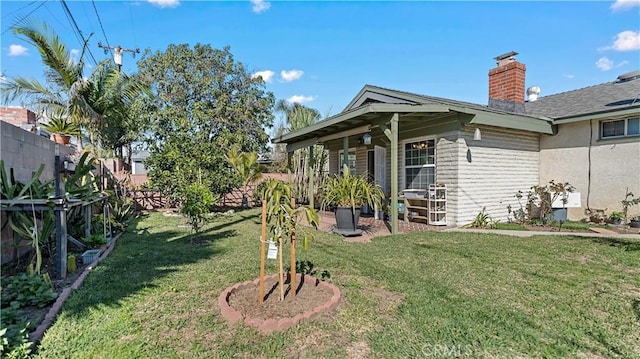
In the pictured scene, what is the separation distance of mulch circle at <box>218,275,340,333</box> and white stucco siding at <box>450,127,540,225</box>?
5.64 m

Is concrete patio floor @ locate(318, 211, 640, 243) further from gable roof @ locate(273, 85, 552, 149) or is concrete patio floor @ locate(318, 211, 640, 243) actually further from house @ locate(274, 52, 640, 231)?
gable roof @ locate(273, 85, 552, 149)

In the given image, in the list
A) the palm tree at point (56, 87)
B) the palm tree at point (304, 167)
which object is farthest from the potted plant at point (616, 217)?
the palm tree at point (56, 87)

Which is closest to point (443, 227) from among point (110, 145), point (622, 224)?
point (622, 224)

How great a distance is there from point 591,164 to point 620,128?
1.05 m

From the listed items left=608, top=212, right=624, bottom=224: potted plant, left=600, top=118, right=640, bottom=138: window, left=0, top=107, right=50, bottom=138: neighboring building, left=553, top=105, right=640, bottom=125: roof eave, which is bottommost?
left=608, top=212, right=624, bottom=224: potted plant

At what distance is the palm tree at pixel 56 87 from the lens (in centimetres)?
809

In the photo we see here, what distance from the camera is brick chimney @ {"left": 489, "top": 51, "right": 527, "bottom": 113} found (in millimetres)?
9812

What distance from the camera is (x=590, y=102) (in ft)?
30.4

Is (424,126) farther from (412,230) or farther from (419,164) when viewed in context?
(412,230)

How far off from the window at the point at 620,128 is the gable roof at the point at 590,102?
421 mm

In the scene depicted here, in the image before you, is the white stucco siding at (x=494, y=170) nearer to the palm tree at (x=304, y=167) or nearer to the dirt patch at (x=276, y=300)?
the dirt patch at (x=276, y=300)

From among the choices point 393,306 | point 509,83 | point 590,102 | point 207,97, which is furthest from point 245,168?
point 590,102

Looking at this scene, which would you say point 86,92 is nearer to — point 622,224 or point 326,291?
point 326,291

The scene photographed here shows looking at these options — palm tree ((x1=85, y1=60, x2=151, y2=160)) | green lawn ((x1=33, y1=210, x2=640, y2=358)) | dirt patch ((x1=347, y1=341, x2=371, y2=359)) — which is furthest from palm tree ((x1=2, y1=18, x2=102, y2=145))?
dirt patch ((x1=347, y1=341, x2=371, y2=359))
